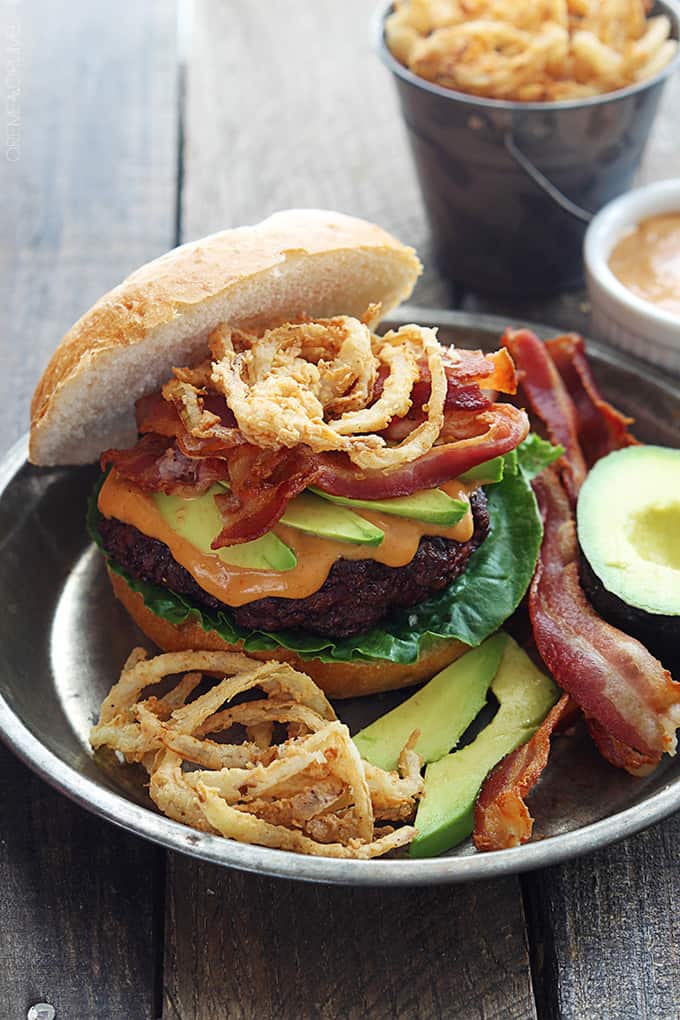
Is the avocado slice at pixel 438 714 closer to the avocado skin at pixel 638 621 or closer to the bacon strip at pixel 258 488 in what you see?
the avocado skin at pixel 638 621

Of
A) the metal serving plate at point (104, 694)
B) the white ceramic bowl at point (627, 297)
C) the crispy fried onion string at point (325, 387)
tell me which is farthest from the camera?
the white ceramic bowl at point (627, 297)

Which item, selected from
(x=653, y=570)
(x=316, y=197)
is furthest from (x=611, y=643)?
(x=316, y=197)

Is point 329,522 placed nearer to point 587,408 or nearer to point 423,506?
point 423,506

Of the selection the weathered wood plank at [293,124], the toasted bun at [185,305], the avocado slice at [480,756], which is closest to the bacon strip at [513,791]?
the avocado slice at [480,756]

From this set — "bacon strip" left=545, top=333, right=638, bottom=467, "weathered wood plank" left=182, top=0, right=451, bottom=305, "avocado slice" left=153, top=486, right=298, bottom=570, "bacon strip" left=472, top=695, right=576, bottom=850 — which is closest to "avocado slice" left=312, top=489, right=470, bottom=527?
"avocado slice" left=153, top=486, right=298, bottom=570

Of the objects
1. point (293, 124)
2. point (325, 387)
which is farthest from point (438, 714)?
point (293, 124)

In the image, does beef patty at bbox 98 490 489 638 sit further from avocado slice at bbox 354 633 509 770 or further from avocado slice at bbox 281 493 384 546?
avocado slice at bbox 354 633 509 770
